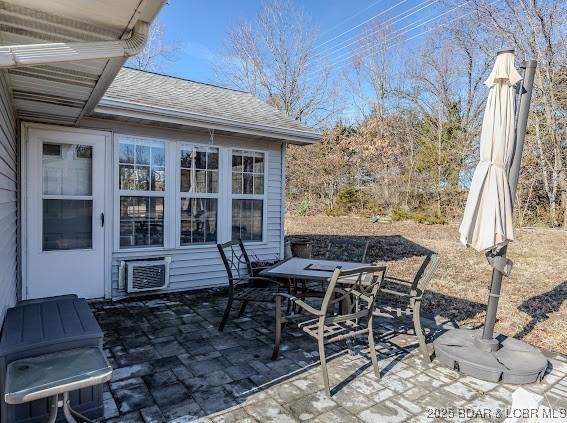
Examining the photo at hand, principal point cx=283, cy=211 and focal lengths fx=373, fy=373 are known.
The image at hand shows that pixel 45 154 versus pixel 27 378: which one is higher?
pixel 45 154

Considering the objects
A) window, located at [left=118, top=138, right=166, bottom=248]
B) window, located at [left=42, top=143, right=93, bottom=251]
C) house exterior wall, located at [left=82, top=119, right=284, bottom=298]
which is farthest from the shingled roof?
window, located at [left=42, top=143, right=93, bottom=251]

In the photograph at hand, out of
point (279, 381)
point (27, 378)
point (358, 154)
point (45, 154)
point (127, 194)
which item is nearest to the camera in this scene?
point (27, 378)

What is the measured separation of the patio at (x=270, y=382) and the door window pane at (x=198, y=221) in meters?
1.74


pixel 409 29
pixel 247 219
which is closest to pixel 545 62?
pixel 409 29

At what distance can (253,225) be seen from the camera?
5.97 m

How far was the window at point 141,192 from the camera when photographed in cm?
484

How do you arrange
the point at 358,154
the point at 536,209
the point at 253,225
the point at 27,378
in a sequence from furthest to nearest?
the point at 358,154, the point at 536,209, the point at 253,225, the point at 27,378

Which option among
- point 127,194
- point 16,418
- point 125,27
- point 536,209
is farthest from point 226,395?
point 536,209

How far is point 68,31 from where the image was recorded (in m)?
2.10

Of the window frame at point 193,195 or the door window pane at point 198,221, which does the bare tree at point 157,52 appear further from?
the door window pane at point 198,221

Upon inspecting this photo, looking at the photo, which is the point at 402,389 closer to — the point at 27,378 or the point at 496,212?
the point at 496,212

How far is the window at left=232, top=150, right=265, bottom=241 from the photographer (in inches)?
226

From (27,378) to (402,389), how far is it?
2.29 meters

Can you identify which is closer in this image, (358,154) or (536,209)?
(536,209)
